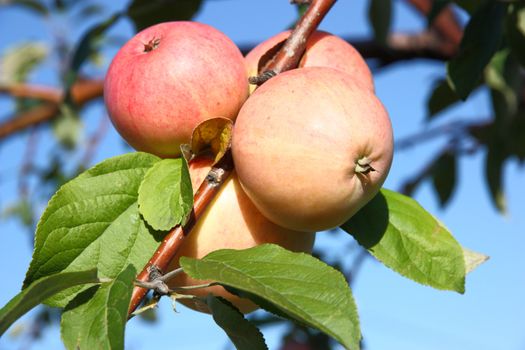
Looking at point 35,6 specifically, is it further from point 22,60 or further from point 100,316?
point 100,316

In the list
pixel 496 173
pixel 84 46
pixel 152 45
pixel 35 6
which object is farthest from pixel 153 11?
pixel 35 6

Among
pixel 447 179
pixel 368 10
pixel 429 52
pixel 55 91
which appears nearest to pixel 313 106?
pixel 368 10

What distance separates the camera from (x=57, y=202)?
64 centimetres

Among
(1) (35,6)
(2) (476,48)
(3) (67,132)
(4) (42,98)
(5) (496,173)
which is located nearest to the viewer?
(2) (476,48)

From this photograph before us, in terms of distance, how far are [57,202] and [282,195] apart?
0.20 meters

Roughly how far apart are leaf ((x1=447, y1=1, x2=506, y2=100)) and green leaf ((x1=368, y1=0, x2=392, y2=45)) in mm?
558

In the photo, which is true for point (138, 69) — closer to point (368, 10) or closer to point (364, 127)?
point (364, 127)

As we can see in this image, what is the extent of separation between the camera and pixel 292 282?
560 mm

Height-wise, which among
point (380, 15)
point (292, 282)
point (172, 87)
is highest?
point (172, 87)

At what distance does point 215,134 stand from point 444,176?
140 centimetres

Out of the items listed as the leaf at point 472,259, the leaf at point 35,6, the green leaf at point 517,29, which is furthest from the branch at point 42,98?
the leaf at point 472,259

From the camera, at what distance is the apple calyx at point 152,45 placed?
0.69 metres

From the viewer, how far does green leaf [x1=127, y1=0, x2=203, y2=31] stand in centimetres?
114

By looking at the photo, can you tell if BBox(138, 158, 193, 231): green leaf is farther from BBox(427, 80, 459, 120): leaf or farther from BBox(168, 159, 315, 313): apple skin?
BBox(427, 80, 459, 120): leaf
